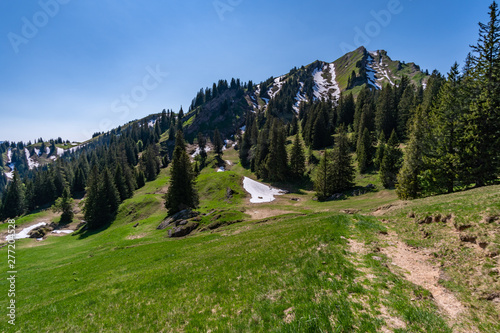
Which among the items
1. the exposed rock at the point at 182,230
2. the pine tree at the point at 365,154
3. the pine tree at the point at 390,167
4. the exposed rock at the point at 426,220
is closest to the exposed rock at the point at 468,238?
the exposed rock at the point at 426,220

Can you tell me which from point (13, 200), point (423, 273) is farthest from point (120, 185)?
point (423, 273)

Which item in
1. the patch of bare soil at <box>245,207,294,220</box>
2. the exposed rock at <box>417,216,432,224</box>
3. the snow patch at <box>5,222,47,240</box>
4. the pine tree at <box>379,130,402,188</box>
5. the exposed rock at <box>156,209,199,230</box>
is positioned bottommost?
the snow patch at <box>5,222,47,240</box>

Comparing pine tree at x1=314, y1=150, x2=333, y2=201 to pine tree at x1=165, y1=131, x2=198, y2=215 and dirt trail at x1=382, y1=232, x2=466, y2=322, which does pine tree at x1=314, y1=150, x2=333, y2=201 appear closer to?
pine tree at x1=165, y1=131, x2=198, y2=215

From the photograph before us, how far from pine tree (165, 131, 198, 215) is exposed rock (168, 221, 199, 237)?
12159 millimetres

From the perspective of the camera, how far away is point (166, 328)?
30.2 feet

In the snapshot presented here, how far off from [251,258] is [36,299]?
60.3 ft

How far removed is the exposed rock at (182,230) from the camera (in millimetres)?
35062

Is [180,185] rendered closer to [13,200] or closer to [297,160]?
[297,160]

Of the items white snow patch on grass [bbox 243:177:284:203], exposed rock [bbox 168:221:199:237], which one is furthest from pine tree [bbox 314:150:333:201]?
exposed rock [bbox 168:221:199:237]

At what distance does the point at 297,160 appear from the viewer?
7981 cm

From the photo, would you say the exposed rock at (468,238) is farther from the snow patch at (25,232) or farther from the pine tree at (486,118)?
the snow patch at (25,232)

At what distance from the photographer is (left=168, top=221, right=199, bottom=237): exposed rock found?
3506 centimetres

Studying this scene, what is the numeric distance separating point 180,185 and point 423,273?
46568 millimetres

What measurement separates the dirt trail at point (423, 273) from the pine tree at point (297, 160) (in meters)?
65.2
